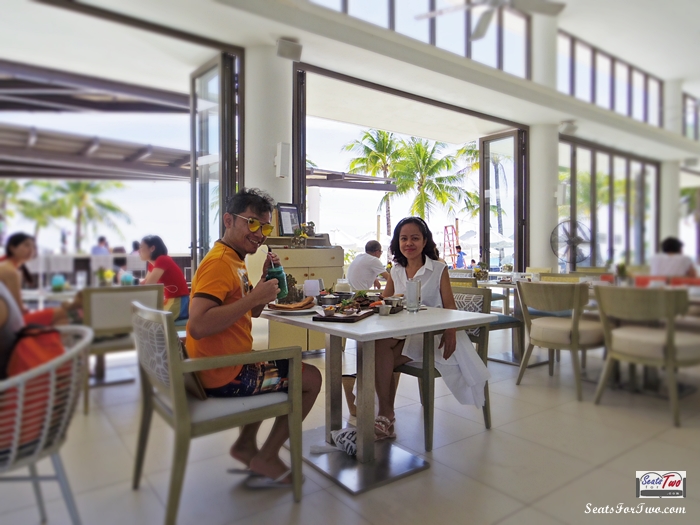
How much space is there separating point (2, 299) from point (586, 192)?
108cm

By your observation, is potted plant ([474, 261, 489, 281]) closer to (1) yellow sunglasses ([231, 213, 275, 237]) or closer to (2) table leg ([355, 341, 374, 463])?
(2) table leg ([355, 341, 374, 463])

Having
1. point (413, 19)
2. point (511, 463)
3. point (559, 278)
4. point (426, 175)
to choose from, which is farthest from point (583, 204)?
point (426, 175)

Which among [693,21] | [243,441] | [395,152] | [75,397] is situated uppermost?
[395,152]

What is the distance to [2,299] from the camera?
2.54 ft

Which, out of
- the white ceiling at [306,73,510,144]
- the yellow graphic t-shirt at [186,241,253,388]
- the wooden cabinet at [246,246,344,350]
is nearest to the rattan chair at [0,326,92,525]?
the yellow graphic t-shirt at [186,241,253,388]

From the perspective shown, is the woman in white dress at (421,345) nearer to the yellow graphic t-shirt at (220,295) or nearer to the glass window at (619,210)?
the yellow graphic t-shirt at (220,295)

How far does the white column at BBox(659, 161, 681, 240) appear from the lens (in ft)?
2.38

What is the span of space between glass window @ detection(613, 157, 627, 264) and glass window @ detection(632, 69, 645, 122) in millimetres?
84

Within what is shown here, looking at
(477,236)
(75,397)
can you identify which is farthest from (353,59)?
(75,397)

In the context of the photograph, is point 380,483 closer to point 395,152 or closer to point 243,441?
point 243,441

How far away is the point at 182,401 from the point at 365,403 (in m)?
0.95

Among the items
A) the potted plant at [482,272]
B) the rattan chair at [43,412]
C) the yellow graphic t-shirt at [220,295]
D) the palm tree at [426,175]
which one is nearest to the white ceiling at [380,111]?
the potted plant at [482,272]

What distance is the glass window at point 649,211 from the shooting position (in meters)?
0.73

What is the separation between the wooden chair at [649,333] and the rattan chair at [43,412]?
1037 mm
